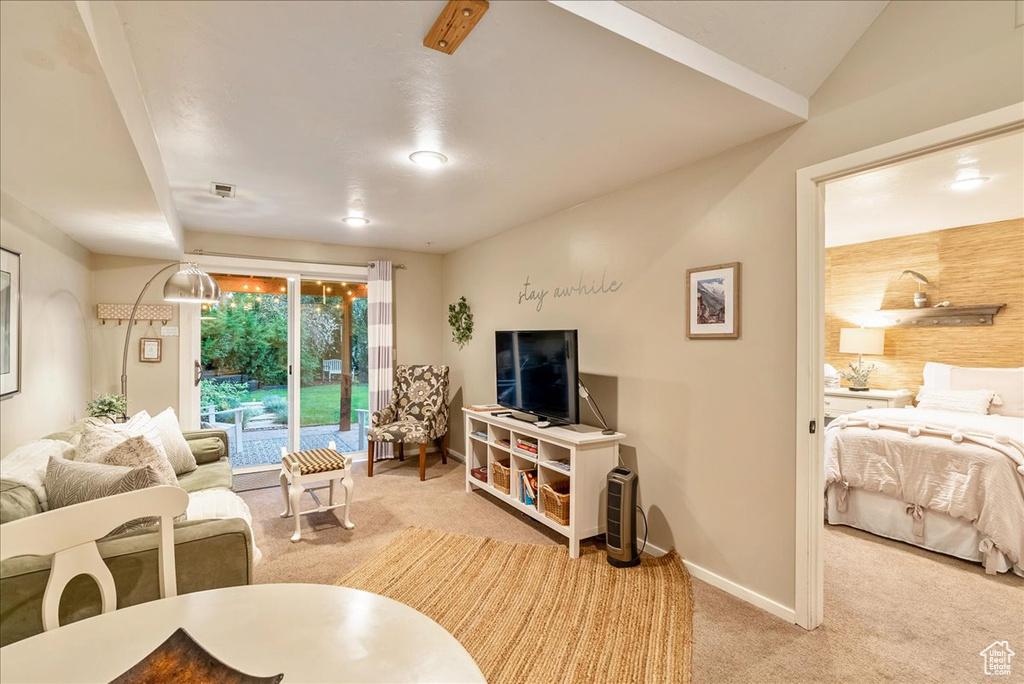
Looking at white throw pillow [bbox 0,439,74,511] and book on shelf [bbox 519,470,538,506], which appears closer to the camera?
white throw pillow [bbox 0,439,74,511]

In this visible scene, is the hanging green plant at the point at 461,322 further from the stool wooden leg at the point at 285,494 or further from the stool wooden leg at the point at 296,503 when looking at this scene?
the stool wooden leg at the point at 296,503

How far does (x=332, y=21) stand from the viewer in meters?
1.54

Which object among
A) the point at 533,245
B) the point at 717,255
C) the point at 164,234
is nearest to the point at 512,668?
the point at 717,255

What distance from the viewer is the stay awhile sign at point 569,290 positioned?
11.1ft

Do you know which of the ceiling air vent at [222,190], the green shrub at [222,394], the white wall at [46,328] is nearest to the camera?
the white wall at [46,328]

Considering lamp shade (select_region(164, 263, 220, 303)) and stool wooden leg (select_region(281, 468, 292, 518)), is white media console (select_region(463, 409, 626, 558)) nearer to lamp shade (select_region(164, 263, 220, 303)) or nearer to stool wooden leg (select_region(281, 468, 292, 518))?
stool wooden leg (select_region(281, 468, 292, 518))

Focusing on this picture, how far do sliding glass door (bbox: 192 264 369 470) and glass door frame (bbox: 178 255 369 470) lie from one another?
1 cm

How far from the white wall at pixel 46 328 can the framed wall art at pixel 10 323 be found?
0.19 feet

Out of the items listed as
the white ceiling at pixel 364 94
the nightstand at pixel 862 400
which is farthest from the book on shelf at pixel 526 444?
the nightstand at pixel 862 400

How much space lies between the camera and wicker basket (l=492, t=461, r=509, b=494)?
3756 mm

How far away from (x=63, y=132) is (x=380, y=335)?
371 centimetres

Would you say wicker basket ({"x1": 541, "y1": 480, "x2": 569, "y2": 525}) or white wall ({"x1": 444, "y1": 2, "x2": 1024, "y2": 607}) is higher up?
white wall ({"x1": 444, "y1": 2, "x2": 1024, "y2": 607})

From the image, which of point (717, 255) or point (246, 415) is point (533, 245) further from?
point (246, 415)

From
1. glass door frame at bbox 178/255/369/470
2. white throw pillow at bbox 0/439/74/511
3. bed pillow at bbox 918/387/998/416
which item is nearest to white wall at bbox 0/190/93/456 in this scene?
white throw pillow at bbox 0/439/74/511
